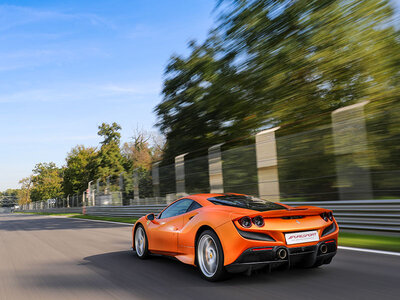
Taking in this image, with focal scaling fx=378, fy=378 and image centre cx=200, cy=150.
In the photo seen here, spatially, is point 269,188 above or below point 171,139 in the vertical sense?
below

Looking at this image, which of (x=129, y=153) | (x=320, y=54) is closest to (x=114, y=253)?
(x=320, y=54)

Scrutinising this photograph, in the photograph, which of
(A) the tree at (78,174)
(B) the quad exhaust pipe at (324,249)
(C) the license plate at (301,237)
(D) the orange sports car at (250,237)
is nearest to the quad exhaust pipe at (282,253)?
(D) the orange sports car at (250,237)

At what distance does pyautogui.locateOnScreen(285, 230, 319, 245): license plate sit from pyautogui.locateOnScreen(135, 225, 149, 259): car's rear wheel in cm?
286

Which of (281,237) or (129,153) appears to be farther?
(129,153)

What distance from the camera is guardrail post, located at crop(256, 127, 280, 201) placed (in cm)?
1151

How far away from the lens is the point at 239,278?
458 centimetres

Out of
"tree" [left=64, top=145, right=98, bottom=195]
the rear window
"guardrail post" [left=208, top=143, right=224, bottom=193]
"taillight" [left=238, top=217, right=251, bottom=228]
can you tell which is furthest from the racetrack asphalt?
"tree" [left=64, top=145, right=98, bottom=195]

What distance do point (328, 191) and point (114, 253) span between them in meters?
5.56

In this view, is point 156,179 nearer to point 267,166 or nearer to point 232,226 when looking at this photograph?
point 267,166

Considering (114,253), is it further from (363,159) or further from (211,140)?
(211,140)

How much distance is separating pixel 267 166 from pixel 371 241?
4808 millimetres

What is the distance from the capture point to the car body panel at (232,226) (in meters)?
4.12

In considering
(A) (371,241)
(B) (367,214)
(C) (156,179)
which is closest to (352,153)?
(B) (367,214)

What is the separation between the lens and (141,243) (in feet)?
21.3
